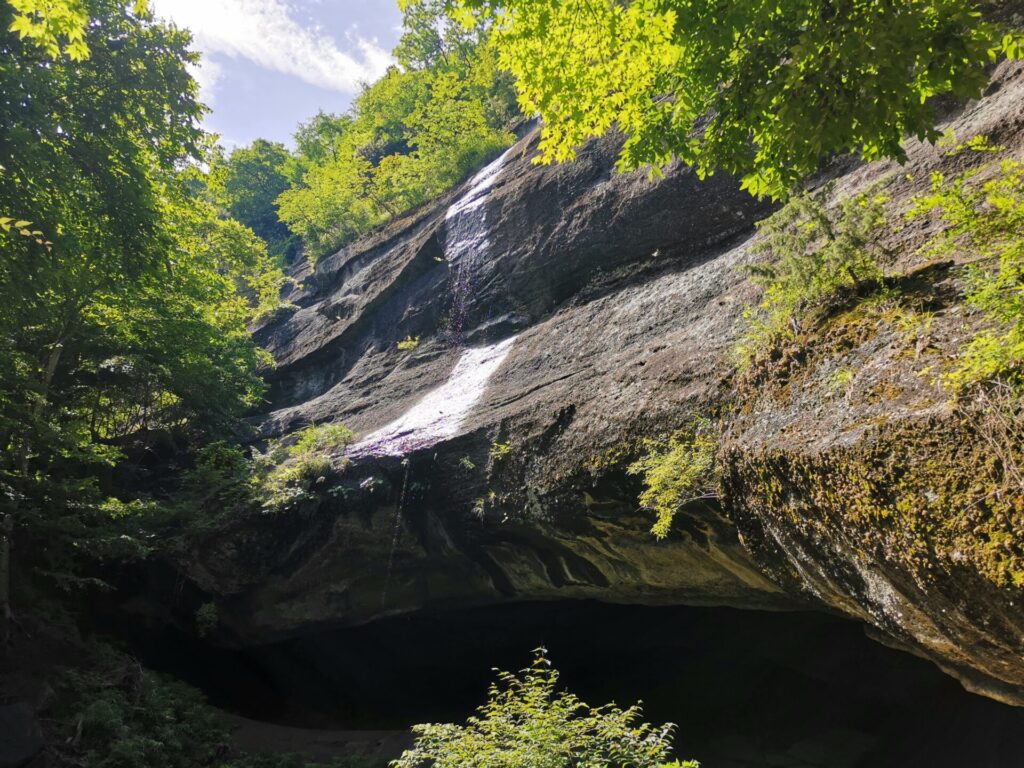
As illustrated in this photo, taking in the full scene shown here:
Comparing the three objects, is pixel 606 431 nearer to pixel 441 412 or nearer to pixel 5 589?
pixel 441 412

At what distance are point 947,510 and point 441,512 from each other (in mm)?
7330

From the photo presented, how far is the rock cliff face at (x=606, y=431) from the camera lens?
3.61 meters

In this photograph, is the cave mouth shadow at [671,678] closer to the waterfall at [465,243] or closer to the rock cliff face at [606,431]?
the rock cliff face at [606,431]

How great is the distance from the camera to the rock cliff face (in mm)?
3607

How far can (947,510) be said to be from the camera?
2.96 metres

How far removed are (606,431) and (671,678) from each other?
6926mm

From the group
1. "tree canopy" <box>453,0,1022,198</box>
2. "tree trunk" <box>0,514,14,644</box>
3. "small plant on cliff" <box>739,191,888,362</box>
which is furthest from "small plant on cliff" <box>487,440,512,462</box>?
"tree trunk" <box>0,514,14,644</box>

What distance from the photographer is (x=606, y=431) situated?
22.5 feet

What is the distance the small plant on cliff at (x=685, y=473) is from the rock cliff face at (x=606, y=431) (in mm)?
228

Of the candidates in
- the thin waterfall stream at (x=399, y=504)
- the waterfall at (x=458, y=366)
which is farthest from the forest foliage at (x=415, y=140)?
the thin waterfall stream at (x=399, y=504)

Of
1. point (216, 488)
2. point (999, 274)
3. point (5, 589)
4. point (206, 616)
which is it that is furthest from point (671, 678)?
point (5, 589)

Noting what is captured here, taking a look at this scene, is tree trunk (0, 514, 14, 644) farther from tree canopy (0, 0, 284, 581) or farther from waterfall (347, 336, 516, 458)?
waterfall (347, 336, 516, 458)

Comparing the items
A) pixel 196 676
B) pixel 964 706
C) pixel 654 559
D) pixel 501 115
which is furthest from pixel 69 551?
pixel 501 115

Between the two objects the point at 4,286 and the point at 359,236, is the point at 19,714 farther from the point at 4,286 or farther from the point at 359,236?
the point at 359,236
